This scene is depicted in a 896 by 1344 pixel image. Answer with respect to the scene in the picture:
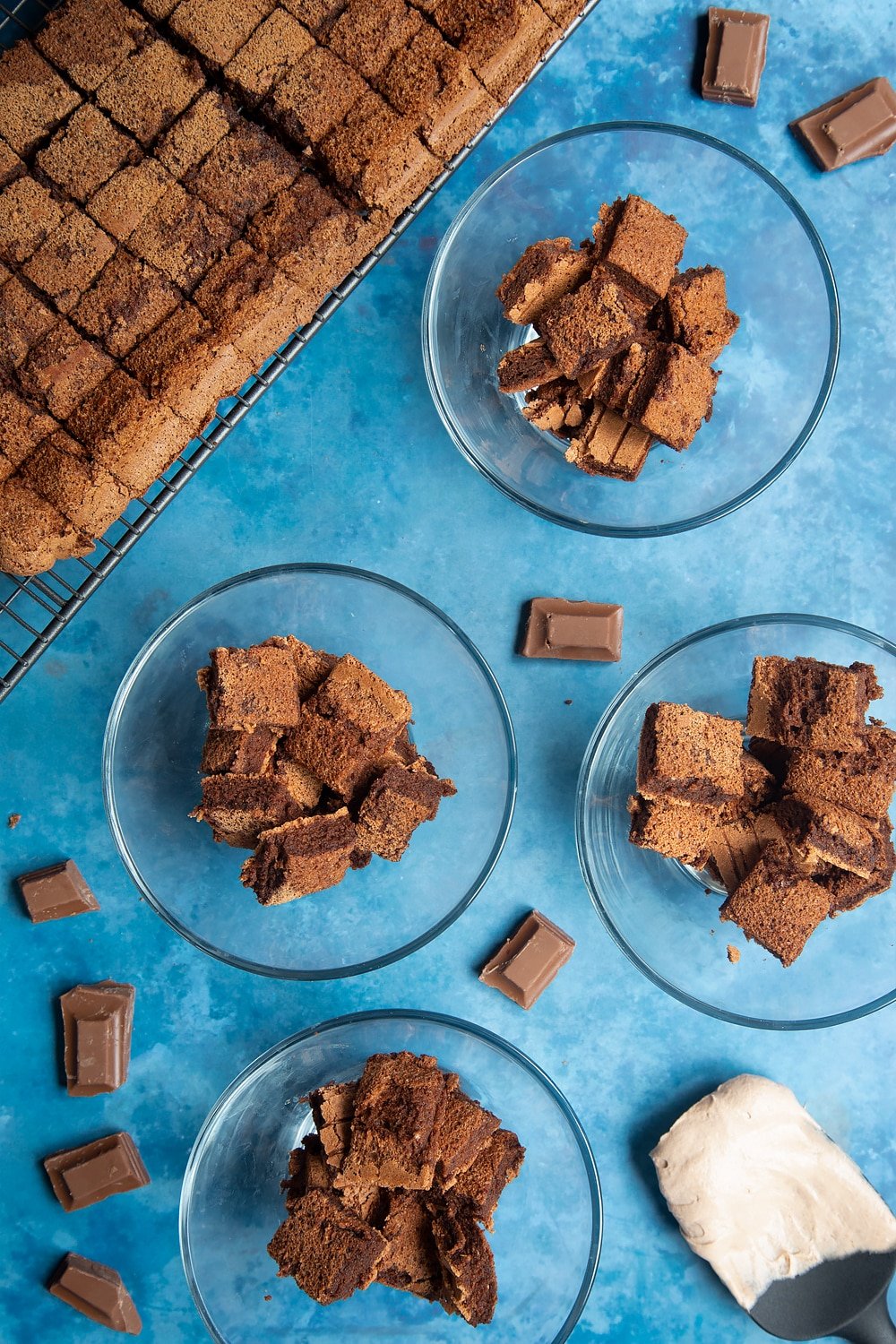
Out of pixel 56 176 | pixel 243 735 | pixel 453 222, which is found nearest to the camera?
pixel 56 176

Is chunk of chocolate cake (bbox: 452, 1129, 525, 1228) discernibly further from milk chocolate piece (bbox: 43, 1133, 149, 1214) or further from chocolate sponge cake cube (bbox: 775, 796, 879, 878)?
chocolate sponge cake cube (bbox: 775, 796, 879, 878)

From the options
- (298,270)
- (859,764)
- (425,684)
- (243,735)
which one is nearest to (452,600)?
(425,684)

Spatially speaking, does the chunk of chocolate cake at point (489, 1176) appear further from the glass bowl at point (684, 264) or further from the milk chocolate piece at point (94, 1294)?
the glass bowl at point (684, 264)

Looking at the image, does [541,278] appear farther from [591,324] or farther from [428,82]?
[428,82]

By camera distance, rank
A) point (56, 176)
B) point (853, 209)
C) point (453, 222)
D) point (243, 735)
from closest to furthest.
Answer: point (56, 176) → point (243, 735) → point (453, 222) → point (853, 209)

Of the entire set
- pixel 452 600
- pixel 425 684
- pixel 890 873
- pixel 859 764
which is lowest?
pixel 425 684

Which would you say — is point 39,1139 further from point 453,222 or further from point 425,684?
point 453,222

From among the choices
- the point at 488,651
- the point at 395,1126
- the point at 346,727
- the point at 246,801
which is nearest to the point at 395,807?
the point at 346,727
